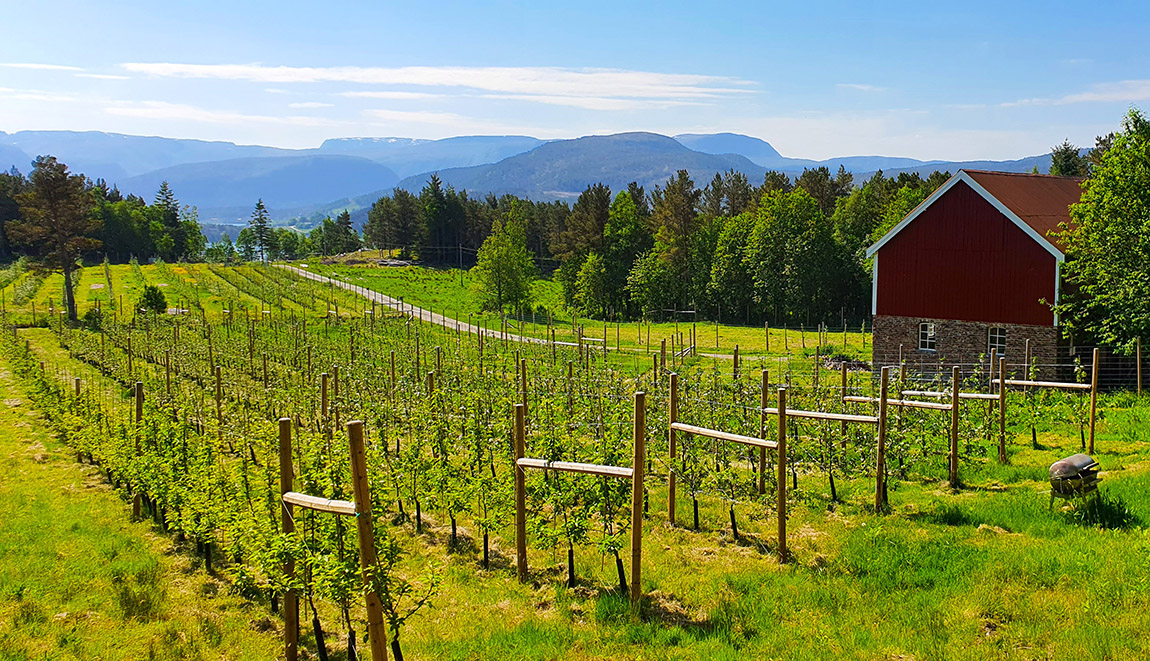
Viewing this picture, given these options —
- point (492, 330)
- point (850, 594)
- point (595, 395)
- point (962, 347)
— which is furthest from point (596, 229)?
point (850, 594)

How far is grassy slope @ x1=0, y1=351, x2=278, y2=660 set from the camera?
8734mm

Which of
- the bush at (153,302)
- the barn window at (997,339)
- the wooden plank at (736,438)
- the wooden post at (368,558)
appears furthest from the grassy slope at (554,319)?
the wooden post at (368,558)

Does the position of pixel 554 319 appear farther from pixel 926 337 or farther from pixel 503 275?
pixel 926 337

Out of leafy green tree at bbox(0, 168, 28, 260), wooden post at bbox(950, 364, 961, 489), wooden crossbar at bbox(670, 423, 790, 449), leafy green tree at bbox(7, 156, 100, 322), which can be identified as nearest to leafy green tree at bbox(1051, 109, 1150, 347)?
wooden post at bbox(950, 364, 961, 489)

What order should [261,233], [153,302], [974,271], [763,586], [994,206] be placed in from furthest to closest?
[261,233] < [153,302] < [974,271] < [994,206] < [763,586]

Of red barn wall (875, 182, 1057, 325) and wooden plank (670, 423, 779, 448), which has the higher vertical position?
red barn wall (875, 182, 1057, 325)

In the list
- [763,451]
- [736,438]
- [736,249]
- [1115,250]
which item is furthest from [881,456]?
[736,249]

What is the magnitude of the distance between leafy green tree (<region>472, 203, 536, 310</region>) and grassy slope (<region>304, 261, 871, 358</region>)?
199 centimetres

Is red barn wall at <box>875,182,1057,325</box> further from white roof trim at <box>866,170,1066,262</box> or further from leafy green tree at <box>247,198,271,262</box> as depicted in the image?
leafy green tree at <box>247,198,271,262</box>

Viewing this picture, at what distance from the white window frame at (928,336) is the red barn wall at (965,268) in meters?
0.46

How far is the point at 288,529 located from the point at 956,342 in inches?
997

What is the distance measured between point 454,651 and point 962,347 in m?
24.2

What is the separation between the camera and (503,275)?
2410 inches

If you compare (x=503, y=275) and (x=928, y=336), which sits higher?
(x=503, y=275)
